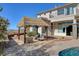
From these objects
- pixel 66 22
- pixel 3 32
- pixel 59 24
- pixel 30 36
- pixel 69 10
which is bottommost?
pixel 30 36

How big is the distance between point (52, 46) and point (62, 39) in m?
0.87

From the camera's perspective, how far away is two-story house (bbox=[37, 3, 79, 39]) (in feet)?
39.3

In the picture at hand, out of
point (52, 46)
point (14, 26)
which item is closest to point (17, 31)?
point (14, 26)

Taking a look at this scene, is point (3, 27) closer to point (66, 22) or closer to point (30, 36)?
point (30, 36)

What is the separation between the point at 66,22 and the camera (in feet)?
40.9

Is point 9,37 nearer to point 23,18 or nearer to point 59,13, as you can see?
point 23,18

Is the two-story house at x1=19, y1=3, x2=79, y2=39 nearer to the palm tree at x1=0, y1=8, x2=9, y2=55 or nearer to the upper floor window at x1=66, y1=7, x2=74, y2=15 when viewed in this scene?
the upper floor window at x1=66, y1=7, x2=74, y2=15

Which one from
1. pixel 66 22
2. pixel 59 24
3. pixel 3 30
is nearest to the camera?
pixel 3 30

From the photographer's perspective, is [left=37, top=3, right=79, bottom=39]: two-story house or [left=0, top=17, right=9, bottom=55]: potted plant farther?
[left=37, top=3, right=79, bottom=39]: two-story house

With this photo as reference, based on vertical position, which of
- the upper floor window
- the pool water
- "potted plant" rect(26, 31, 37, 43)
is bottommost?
the pool water

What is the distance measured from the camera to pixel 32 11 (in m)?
11.2

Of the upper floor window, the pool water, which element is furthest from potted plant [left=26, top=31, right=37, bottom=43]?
the upper floor window

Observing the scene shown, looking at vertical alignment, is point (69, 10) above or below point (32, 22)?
above

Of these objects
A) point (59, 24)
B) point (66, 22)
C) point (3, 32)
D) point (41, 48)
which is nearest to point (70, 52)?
point (41, 48)
